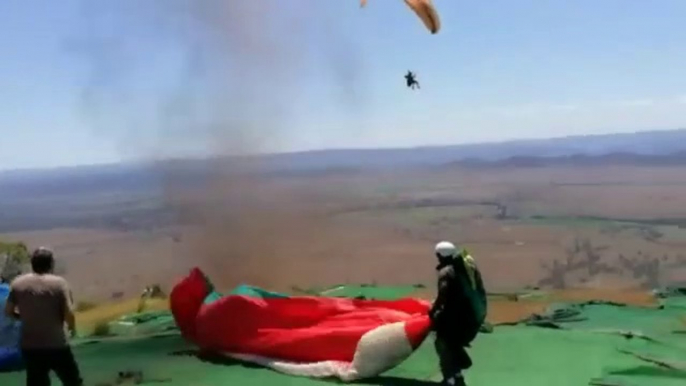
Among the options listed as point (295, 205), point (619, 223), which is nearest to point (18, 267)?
point (295, 205)

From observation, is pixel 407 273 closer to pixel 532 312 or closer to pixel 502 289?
pixel 502 289

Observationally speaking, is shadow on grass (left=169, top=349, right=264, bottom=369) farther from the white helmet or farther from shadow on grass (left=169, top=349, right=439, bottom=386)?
the white helmet

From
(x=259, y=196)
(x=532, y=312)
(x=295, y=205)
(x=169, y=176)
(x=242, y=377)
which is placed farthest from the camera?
(x=295, y=205)

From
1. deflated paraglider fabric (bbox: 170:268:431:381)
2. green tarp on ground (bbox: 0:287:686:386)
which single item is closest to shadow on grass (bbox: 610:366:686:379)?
green tarp on ground (bbox: 0:287:686:386)

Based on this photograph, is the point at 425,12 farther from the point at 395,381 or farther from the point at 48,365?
the point at 48,365

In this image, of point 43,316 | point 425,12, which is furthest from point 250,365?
point 425,12

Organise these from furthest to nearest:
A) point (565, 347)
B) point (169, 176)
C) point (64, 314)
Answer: point (169, 176)
point (565, 347)
point (64, 314)
